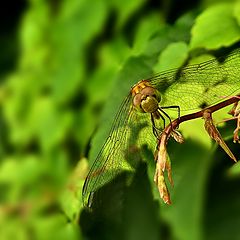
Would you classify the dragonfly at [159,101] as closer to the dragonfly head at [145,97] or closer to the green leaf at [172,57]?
the dragonfly head at [145,97]

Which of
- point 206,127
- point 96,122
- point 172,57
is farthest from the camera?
point 96,122

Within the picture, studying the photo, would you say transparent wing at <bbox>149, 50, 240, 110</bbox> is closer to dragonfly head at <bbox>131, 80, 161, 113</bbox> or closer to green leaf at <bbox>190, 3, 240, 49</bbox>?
dragonfly head at <bbox>131, 80, 161, 113</bbox>

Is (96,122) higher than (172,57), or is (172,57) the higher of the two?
(96,122)

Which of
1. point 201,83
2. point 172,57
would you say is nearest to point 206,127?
point 201,83

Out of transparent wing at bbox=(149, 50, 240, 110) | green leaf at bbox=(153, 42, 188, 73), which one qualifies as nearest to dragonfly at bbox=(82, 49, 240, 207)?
transparent wing at bbox=(149, 50, 240, 110)

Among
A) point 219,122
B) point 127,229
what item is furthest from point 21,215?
point 219,122

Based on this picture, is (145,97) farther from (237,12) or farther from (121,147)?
(237,12)
